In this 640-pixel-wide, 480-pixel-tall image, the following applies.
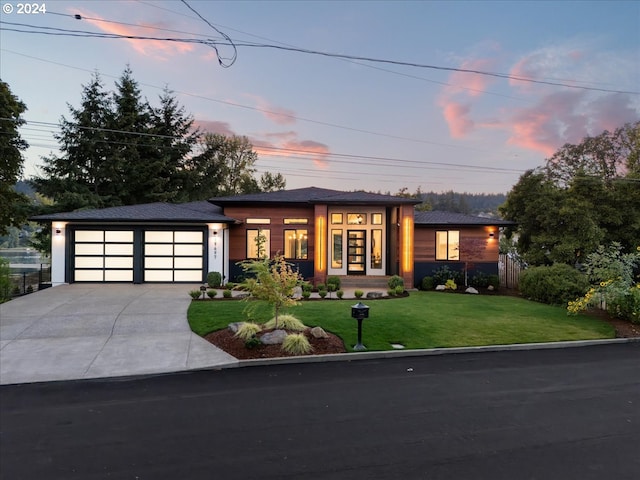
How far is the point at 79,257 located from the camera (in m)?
15.3

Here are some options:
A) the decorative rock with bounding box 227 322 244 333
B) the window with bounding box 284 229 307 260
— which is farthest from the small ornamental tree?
the window with bounding box 284 229 307 260

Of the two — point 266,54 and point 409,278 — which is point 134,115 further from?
point 409,278

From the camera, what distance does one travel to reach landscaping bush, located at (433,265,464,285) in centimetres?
1606

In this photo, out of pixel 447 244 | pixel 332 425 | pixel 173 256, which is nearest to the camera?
pixel 332 425

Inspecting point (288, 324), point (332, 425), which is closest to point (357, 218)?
point (288, 324)

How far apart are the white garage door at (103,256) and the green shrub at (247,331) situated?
386 inches

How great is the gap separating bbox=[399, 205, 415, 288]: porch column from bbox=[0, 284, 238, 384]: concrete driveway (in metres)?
8.74

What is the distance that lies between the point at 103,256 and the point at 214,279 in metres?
5.13

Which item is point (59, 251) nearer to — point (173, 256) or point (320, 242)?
point (173, 256)

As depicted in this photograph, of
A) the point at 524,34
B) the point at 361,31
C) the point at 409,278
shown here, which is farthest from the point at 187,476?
the point at 524,34

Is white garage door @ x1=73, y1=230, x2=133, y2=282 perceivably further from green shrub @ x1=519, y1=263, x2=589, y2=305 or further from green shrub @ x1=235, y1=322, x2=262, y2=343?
green shrub @ x1=519, y1=263, x2=589, y2=305

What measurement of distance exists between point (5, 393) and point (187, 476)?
4062 mm

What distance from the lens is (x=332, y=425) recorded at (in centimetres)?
439

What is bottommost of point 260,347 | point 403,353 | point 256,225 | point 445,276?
point 403,353
